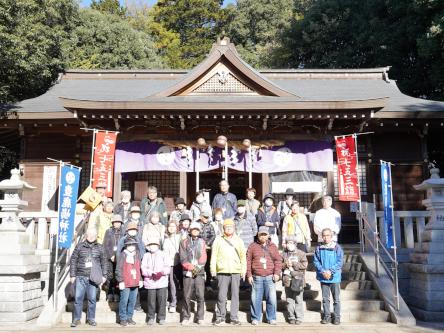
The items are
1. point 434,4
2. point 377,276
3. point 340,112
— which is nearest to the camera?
point 377,276

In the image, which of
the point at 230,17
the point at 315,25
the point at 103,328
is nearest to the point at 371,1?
the point at 315,25

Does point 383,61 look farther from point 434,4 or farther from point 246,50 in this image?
point 246,50

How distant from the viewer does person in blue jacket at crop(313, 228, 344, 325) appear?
22.1ft

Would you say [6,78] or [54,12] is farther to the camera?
[54,12]

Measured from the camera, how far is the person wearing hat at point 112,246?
718 cm

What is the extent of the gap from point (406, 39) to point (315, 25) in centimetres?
566

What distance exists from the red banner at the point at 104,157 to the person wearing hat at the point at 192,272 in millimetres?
4327

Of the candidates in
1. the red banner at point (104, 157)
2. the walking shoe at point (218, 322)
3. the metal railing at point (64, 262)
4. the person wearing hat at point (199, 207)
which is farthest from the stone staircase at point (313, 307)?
the red banner at point (104, 157)

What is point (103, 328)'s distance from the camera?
660 cm

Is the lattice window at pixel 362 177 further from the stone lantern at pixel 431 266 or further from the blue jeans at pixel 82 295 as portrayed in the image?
the blue jeans at pixel 82 295

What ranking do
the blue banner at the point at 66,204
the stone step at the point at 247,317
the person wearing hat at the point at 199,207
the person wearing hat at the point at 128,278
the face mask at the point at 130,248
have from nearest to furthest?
1. the person wearing hat at the point at 128,278
2. the face mask at the point at 130,248
3. the stone step at the point at 247,317
4. the blue banner at the point at 66,204
5. the person wearing hat at the point at 199,207

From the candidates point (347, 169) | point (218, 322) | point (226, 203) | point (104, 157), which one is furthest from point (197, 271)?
point (347, 169)

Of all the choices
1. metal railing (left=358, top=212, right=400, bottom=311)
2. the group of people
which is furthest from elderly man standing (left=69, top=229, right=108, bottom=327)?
metal railing (left=358, top=212, right=400, bottom=311)

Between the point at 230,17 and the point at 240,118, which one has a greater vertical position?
the point at 230,17
